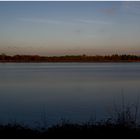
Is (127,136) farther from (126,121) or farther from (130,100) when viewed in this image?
(130,100)

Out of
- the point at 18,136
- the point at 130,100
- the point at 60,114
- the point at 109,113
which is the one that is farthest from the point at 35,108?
the point at 18,136

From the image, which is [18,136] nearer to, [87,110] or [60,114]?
[60,114]

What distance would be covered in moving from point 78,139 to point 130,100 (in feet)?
24.1

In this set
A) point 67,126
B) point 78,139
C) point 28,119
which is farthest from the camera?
point 28,119

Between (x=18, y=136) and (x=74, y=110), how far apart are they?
4.63 metres

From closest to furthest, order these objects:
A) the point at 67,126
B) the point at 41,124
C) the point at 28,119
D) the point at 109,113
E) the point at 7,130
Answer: the point at 7,130 < the point at 67,126 < the point at 41,124 < the point at 28,119 < the point at 109,113

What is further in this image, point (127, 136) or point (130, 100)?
point (130, 100)

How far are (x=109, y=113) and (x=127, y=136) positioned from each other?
154 inches

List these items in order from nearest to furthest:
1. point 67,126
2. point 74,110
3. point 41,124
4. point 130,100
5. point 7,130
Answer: point 7,130 → point 67,126 → point 41,124 → point 74,110 → point 130,100

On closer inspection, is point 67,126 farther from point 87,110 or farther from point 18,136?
point 87,110

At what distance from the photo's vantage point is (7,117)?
8.84 meters

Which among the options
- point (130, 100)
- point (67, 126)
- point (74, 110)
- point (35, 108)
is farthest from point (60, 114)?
point (130, 100)

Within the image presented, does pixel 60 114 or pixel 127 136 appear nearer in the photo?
pixel 127 136

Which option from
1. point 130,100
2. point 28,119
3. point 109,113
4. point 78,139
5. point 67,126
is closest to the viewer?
point 78,139
